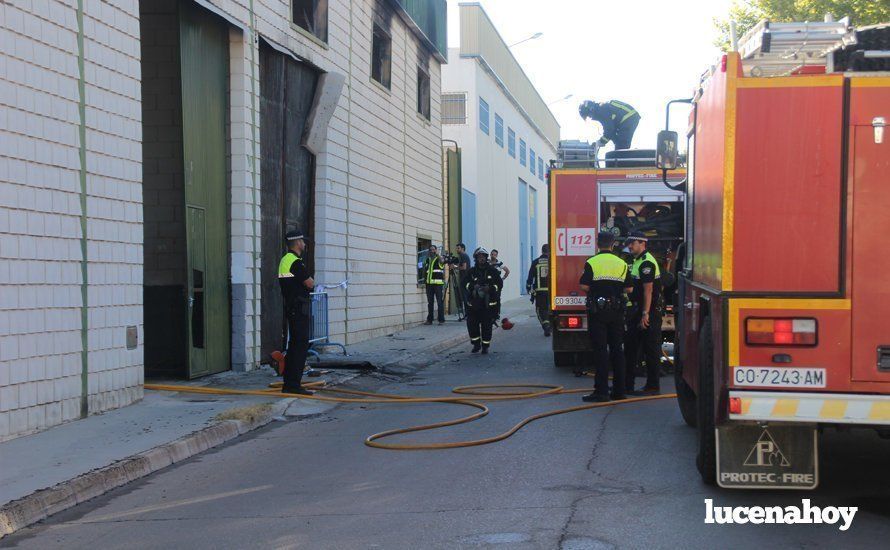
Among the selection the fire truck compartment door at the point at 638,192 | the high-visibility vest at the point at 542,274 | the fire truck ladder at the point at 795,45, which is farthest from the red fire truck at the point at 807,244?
the high-visibility vest at the point at 542,274

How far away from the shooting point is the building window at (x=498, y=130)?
39.9 metres

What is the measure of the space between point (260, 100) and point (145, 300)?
3.45 meters

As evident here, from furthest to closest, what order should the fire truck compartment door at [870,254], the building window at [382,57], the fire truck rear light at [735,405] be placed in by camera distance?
the building window at [382,57], the fire truck rear light at [735,405], the fire truck compartment door at [870,254]

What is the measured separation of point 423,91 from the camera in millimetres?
24812

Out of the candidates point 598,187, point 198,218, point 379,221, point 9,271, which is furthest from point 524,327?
point 9,271

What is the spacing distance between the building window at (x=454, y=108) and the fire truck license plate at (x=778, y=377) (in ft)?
98.1

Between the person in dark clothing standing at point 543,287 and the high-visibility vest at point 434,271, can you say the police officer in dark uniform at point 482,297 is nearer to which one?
the person in dark clothing standing at point 543,287

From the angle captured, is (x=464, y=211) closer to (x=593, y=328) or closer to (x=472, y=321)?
(x=472, y=321)

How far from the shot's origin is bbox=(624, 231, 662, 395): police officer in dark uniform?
11122 mm

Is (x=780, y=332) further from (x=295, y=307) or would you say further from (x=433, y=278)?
(x=433, y=278)

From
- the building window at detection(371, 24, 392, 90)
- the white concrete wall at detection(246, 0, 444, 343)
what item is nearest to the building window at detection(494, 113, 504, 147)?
the white concrete wall at detection(246, 0, 444, 343)

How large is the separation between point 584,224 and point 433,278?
1043cm

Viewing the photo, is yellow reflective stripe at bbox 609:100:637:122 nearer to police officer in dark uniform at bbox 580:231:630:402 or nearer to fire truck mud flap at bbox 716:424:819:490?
police officer in dark uniform at bbox 580:231:630:402

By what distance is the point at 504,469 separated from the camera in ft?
24.0
